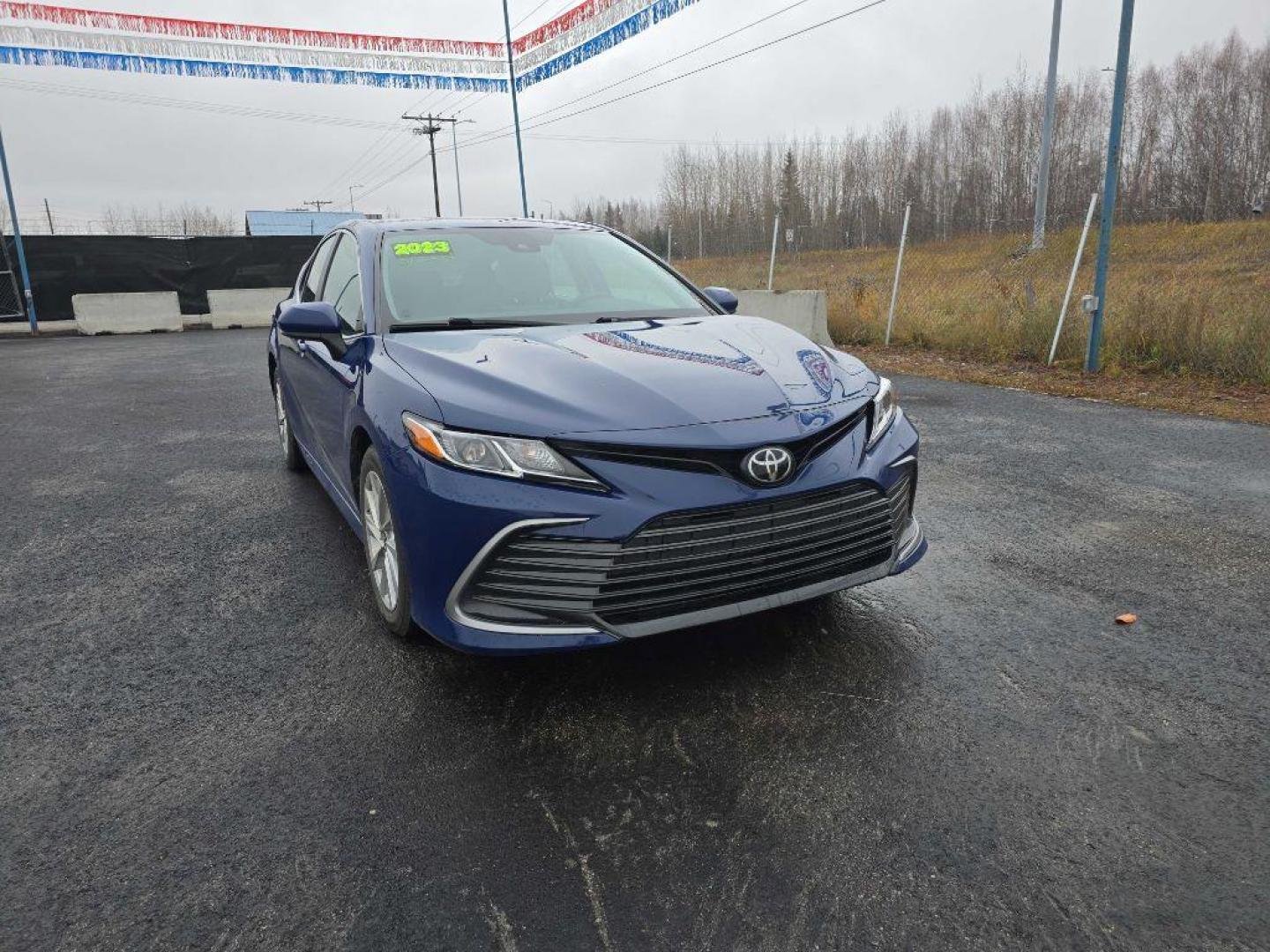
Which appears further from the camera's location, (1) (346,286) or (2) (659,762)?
(1) (346,286)

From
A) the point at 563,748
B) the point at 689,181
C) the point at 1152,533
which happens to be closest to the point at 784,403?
the point at 563,748

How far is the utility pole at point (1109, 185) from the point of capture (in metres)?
8.61

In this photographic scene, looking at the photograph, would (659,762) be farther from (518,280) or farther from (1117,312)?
(1117,312)

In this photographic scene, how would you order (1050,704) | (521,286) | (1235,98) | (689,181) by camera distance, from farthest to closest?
(689,181)
(1235,98)
(521,286)
(1050,704)

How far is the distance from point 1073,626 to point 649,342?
1948 mm

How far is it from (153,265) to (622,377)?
22082mm

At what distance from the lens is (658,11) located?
1342 cm

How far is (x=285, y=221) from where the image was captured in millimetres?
71250

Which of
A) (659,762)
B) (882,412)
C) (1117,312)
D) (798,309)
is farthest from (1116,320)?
(659,762)

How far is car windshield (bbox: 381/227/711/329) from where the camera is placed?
11.4 feet

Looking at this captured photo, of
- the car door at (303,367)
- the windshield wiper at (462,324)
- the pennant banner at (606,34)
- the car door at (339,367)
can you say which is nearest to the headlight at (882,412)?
the windshield wiper at (462,324)

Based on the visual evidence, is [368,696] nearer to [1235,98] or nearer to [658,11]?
[658,11]

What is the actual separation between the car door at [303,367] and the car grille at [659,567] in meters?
2.07

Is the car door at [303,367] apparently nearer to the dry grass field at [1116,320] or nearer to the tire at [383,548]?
the tire at [383,548]
